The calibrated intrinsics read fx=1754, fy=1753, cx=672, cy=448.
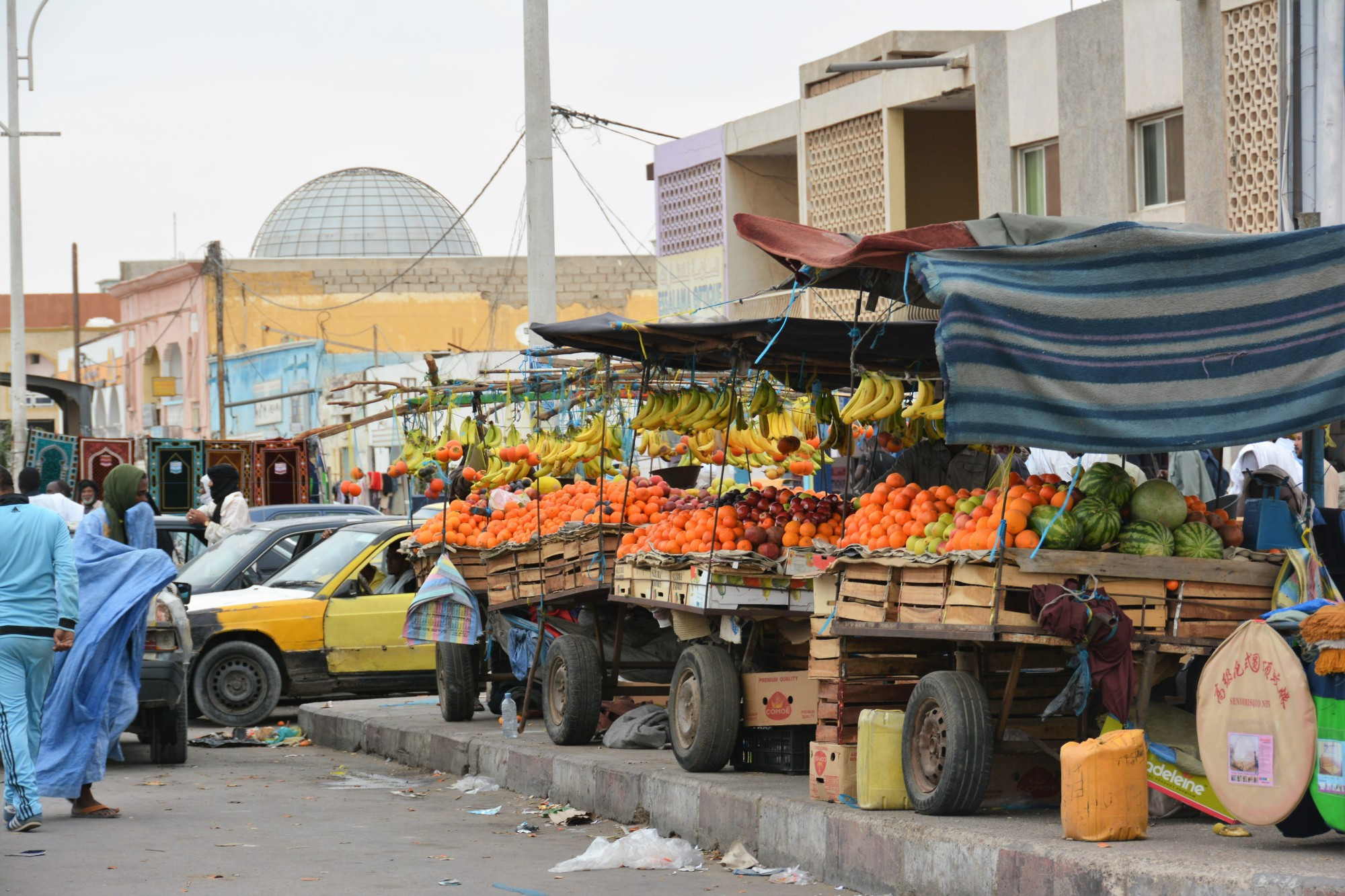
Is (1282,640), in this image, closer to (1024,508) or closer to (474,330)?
(1024,508)

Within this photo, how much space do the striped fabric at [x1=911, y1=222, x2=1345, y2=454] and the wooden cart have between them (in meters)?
0.50

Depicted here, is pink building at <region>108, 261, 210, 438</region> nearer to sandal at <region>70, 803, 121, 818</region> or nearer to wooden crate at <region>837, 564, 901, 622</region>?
sandal at <region>70, 803, 121, 818</region>

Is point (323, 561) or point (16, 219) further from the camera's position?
point (16, 219)

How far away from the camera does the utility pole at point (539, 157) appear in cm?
1502

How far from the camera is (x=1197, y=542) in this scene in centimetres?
690

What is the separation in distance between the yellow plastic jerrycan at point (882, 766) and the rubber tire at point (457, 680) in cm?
538

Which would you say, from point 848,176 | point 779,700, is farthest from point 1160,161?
point 779,700

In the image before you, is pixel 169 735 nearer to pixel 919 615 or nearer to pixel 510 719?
pixel 510 719

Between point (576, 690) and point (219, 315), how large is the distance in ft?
122

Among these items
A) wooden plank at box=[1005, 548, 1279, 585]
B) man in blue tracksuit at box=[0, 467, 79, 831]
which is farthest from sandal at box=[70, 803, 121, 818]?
wooden plank at box=[1005, 548, 1279, 585]

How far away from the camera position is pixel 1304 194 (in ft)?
33.2

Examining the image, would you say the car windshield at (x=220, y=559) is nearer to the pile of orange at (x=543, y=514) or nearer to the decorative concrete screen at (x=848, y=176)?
the pile of orange at (x=543, y=514)

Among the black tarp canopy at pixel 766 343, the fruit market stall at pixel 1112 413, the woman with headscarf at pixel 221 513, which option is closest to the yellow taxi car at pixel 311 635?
the woman with headscarf at pixel 221 513

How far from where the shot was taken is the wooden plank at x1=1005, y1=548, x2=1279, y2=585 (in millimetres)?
6707
